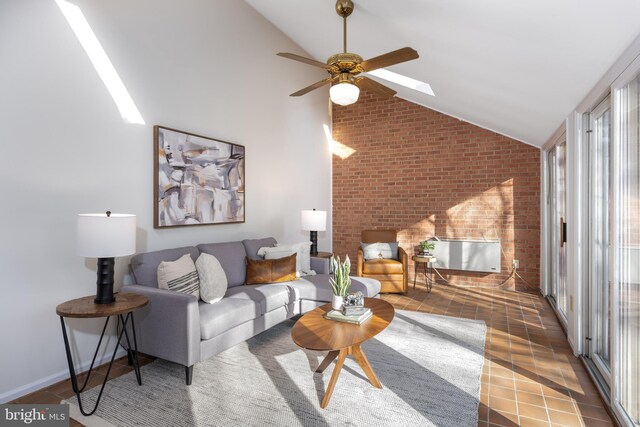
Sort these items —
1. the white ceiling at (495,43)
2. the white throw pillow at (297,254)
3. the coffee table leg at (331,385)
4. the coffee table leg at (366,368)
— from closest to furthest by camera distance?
1. the white ceiling at (495,43)
2. the coffee table leg at (331,385)
3. the coffee table leg at (366,368)
4. the white throw pillow at (297,254)

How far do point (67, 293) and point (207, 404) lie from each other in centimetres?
140

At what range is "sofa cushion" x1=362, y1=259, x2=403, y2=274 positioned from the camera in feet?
16.6

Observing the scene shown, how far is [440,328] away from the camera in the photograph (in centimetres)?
369

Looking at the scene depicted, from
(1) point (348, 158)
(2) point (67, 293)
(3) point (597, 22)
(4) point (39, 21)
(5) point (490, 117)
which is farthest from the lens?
(1) point (348, 158)

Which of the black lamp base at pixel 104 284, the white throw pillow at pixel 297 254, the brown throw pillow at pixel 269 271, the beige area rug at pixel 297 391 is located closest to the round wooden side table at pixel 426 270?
the white throw pillow at pixel 297 254

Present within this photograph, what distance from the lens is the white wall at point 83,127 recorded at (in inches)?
93.5

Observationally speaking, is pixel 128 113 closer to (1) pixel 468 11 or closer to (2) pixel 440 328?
(1) pixel 468 11

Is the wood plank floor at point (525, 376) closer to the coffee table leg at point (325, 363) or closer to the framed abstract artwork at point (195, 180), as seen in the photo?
the coffee table leg at point (325, 363)

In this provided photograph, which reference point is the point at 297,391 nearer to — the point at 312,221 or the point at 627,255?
the point at 627,255

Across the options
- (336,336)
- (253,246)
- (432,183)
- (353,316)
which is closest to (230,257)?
(253,246)

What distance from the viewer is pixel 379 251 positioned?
17.5 ft

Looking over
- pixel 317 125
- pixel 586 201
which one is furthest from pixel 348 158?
pixel 586 201

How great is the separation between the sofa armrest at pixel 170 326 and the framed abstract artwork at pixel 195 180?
948 millimetres

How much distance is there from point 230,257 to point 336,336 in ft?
6.01
